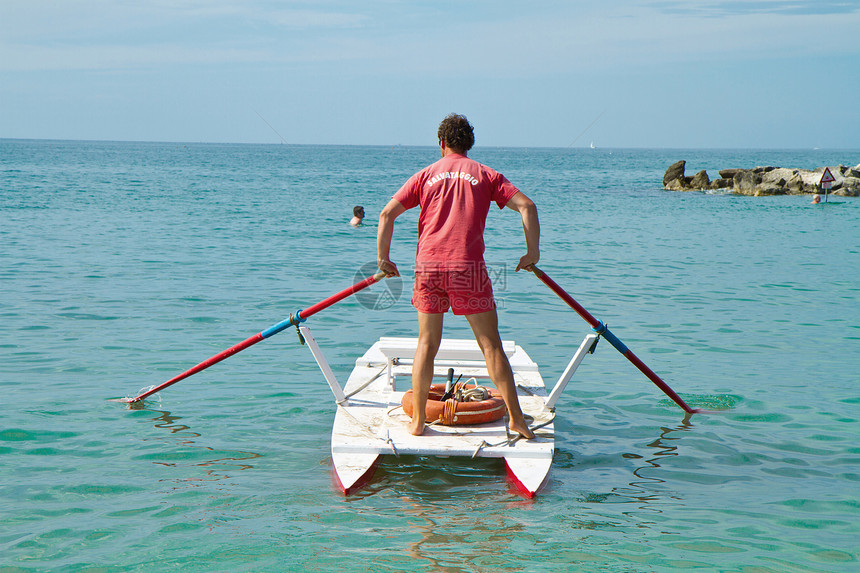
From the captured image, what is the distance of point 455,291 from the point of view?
4.86 meters

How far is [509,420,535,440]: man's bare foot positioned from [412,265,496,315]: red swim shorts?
2.99ft

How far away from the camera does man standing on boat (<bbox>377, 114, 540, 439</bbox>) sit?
15.9 feet

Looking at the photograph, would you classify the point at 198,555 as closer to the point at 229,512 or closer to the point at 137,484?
the point at 229,512

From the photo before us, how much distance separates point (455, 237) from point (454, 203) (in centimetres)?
22

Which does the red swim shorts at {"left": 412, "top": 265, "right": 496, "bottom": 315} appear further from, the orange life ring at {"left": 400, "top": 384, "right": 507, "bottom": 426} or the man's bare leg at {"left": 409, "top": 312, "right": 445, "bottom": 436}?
the orange life ring at {"left": 400, "top": 384, "right": 507, "bottom": 426}

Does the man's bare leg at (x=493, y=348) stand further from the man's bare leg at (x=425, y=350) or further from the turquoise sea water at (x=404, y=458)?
the turquoise sea water at (x=404, y=458)

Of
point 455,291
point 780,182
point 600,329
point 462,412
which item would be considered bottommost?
point 462,412

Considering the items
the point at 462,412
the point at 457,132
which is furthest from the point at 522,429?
the point at 457,132

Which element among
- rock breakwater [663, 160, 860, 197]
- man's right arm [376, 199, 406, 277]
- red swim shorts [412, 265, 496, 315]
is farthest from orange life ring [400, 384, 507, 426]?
rock breakwater [663, 160, 860, 197]

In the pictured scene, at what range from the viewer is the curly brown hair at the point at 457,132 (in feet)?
16.6

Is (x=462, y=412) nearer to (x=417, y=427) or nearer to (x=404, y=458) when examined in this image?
(x=417, y=427)

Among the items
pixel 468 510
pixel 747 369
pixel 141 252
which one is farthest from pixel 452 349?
pixel 141 252

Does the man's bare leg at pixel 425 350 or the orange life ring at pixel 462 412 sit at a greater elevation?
the man's bare leg at pixel 425 350

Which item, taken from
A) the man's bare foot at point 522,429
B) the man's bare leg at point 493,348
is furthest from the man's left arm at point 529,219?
the man's bare foot at point 522,429
